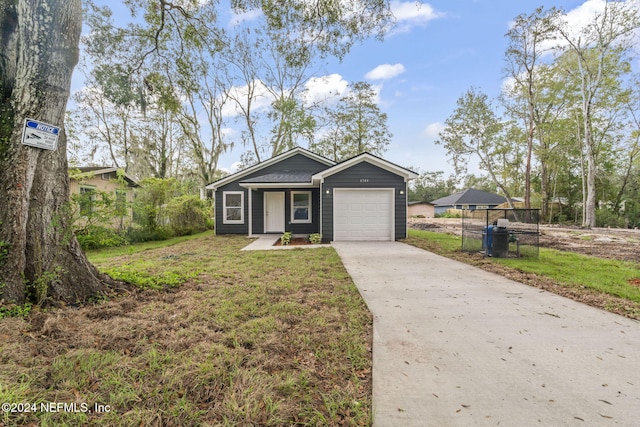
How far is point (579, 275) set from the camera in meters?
5.21

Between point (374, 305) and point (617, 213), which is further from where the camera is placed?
point (617, 213)

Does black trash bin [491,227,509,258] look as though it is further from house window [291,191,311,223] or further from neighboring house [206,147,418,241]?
house window [291,191,311,223]

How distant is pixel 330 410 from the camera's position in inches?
66.5

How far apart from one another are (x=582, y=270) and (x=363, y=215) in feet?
20.3

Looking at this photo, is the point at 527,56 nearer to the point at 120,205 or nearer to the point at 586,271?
the point at 586,271

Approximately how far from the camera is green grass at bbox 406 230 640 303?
4400 millimetres

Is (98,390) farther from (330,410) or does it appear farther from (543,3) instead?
(543,3)

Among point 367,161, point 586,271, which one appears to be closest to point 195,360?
point 586,271

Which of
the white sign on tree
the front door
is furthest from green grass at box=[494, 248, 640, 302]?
the front door

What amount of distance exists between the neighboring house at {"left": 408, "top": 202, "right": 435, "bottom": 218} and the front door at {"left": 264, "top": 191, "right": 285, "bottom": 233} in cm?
3233

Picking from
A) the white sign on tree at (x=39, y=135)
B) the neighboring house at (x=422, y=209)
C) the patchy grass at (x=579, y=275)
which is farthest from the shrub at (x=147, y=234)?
the neighboring house at (x=422, y=209)

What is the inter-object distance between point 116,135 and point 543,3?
100 ft

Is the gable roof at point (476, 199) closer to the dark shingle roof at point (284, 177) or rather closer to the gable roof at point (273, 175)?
the gable roof at point (273, 175)

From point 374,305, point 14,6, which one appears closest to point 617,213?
point 374,305
